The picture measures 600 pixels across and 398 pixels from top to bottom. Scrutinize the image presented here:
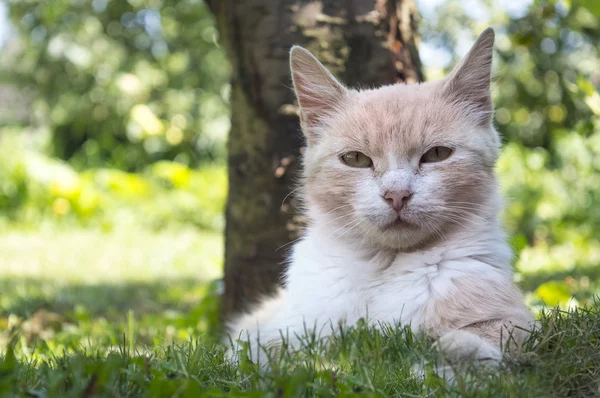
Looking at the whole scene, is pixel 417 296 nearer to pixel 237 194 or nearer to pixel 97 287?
pixel 237 194

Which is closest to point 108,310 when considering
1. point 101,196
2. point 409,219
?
point 409,219

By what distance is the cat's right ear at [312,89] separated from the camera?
101 inches

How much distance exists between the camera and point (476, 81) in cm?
248

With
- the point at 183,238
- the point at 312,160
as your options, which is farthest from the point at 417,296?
the point at 183,238

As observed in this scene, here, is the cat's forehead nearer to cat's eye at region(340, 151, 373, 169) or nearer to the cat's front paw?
cat's eye at region(340, 151, 373, 169)

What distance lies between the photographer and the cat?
2141 mm

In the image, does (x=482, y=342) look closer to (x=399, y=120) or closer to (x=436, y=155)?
(x=436, y=155)

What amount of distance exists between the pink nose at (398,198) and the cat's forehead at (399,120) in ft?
0.56

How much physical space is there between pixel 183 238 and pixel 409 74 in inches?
212

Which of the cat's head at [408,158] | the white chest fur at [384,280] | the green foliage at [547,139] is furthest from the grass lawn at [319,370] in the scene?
the green foliage at [547,139]

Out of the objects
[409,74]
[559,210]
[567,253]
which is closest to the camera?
[409,74]

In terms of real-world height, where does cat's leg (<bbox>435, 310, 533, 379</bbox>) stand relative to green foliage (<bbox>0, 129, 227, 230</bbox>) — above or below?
above

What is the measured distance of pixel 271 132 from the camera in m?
3.50

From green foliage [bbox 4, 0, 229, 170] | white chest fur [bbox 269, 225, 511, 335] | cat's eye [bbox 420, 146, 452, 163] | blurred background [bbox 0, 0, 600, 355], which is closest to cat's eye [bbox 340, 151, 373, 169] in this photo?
cat's eye [bbox 420, 146, 452, 163]
